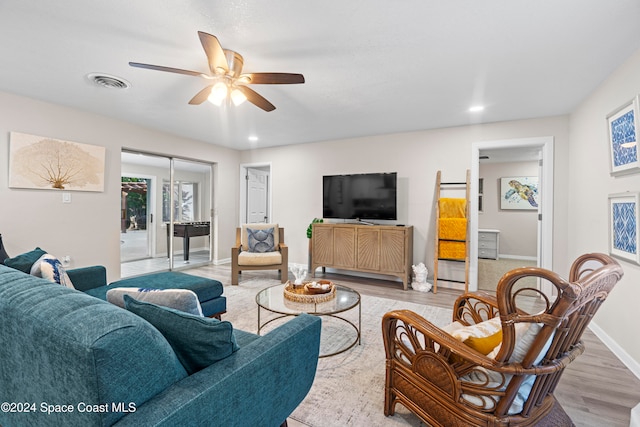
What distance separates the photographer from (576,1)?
167 cm

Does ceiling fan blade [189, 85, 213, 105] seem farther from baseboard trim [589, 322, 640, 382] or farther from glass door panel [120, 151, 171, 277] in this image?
baseboard trim [589, 322, 640, 382]

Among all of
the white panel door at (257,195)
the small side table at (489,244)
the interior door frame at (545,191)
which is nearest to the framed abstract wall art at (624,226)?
the interior door frame at (545,191)

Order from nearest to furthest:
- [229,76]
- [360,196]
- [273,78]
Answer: [273,78] < [229,76] < [360,196]

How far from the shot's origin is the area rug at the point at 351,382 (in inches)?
63.0

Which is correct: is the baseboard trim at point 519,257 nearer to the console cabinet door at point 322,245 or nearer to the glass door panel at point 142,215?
the console cabinet door at point 322,245

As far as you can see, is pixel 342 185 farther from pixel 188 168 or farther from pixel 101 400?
pixel 101 400

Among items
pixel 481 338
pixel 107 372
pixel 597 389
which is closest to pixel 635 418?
pixel 597 389

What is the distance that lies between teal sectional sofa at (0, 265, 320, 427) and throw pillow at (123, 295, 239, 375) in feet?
0.15

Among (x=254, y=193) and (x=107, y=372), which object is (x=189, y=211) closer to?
(x=254, y=193)

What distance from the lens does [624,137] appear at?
89.2 inches

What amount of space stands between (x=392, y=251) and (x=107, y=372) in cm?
388

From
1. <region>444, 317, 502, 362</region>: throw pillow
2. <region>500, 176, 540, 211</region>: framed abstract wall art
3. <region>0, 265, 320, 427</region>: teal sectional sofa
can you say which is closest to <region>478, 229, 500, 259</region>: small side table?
<region>500, 176, 540, 211</region>: framed abstract wall art

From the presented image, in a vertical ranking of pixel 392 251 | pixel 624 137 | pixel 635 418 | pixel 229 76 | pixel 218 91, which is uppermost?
pixel 229 76

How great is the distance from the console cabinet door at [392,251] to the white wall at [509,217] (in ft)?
12.5
